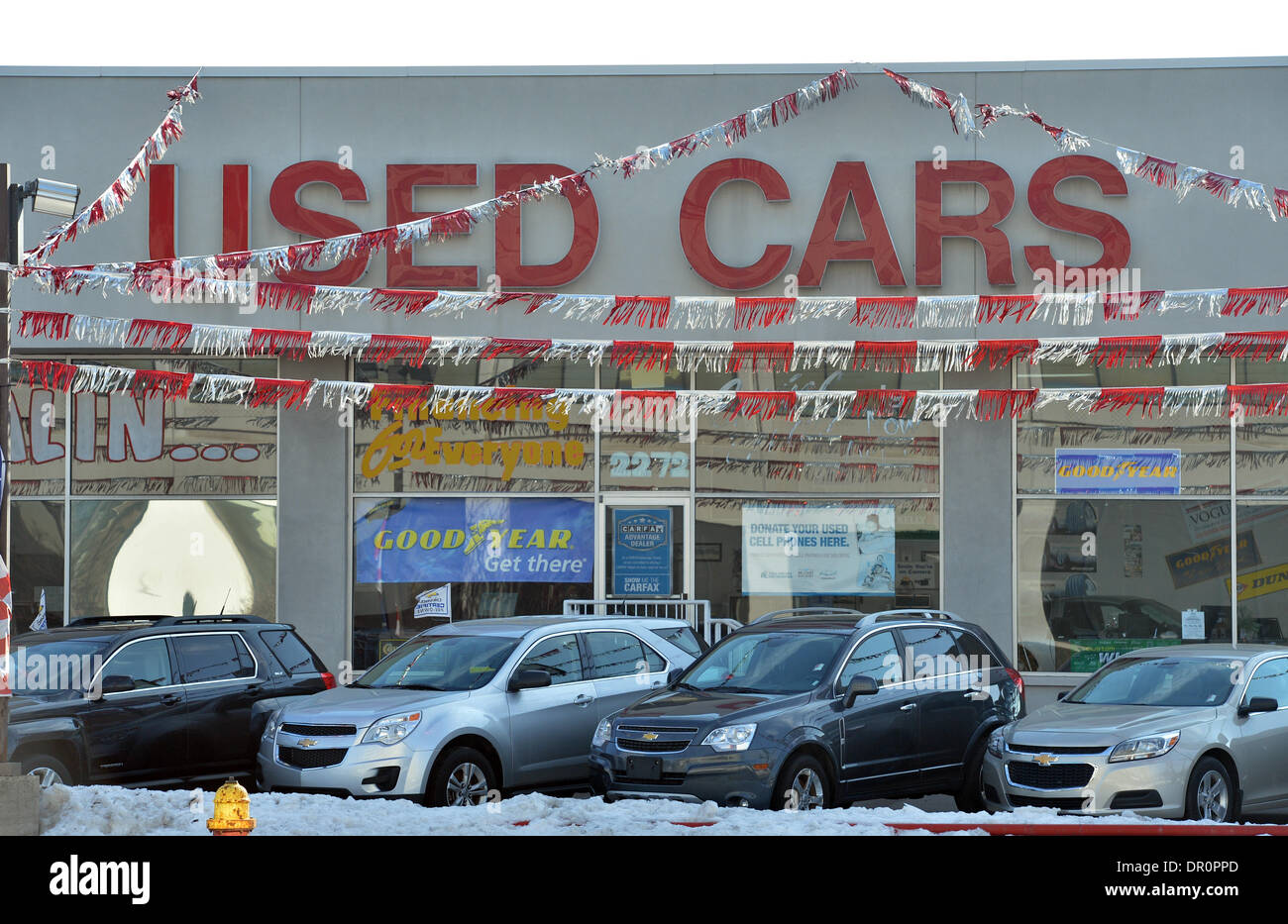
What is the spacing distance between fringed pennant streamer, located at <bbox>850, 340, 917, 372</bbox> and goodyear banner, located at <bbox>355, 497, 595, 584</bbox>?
3498mm

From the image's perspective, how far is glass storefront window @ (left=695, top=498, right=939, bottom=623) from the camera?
16.1 m

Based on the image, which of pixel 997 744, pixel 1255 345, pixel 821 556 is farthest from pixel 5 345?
pixel 1255 345

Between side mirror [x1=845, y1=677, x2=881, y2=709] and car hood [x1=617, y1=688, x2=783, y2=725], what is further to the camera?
side mirror [x1=845, y1=677, x2=881, y2=709]

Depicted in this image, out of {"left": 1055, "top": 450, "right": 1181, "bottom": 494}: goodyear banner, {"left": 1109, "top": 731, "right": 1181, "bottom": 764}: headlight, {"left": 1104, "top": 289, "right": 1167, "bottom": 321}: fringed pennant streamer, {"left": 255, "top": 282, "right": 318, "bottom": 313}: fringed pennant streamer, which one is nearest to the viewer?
{"left": 1109, "top": 731, "right": 1181, "bottom": 764}: headlight

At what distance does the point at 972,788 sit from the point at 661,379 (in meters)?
6.82

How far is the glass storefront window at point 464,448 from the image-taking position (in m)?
16.3

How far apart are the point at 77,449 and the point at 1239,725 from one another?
12.6 m

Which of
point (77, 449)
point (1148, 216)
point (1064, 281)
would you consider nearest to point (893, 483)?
point (1064, 281)

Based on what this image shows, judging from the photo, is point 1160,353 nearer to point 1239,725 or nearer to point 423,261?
point 1239,725

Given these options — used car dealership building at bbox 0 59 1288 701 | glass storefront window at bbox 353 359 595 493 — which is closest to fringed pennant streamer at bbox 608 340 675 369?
used car dealership building at bbox 0 59 1288 701

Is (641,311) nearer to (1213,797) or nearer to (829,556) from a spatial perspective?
(829,556)

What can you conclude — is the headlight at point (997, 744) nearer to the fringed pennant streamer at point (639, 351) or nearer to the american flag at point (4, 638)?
the fringed pennant streamer at point (639, 351)

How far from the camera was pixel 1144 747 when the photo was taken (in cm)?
955

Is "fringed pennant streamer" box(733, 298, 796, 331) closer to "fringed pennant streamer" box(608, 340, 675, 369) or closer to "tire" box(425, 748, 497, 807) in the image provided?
"fringed pennant streamer" box(608, 340, 675, 369)
